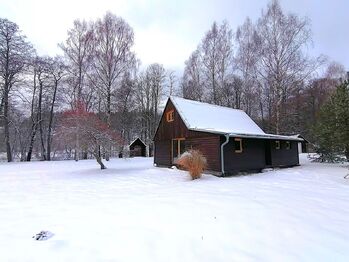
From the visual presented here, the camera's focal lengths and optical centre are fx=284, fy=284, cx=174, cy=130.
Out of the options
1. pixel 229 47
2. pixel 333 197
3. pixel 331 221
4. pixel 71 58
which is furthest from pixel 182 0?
pixel 71 58

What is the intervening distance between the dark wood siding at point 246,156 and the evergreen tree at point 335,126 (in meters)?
4.44

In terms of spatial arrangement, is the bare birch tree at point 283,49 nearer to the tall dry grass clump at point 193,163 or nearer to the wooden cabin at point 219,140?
the wooden cabin at point 219,140

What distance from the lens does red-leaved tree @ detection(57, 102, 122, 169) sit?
1593 centimetres

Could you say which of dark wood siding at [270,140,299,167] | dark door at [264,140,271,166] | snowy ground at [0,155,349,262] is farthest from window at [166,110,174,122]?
snowy ground at [0,155,349,262]

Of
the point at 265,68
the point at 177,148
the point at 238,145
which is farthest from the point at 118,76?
the point at 238,145

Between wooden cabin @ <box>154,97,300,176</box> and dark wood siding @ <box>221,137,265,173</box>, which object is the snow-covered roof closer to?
wooden cabin @ <box>154,97,300,176</box>

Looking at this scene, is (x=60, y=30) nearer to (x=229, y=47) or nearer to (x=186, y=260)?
(x=229, y=47)

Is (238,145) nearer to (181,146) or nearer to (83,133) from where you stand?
(181,146)

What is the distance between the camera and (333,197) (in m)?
8.13

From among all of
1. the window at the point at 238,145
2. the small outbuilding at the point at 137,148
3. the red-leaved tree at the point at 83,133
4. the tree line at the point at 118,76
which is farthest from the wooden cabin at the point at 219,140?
the small outbuilding at the point at 137,148

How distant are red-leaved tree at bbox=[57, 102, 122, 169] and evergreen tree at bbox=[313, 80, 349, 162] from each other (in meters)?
13.3

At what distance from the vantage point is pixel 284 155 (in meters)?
19.3

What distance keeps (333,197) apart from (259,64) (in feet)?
53.4

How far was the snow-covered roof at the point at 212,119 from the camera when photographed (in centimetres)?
1638
